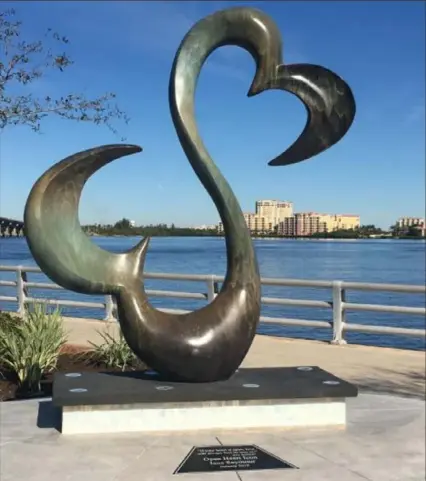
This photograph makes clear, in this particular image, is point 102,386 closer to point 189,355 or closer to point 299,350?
point 189,355

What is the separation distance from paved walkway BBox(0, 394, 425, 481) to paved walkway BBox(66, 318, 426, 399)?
6.11ft

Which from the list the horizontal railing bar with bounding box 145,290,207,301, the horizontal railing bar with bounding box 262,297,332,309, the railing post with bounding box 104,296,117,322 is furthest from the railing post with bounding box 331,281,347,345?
the railing post with bounding box 104,296,117,322

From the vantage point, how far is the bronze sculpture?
5168 mm

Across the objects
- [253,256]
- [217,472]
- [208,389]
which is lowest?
[217,472]

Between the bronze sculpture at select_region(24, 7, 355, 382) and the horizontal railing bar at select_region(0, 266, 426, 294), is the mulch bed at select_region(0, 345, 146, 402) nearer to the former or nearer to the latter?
the bronze sculpture at select_region(24, 7, 355, 382)

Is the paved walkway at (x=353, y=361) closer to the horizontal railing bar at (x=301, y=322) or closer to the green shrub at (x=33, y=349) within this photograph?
the horizontal railing bar at (x=301, y=322)

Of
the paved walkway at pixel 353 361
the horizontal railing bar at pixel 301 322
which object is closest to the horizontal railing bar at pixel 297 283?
the horizontal railing bar at pixel 301 322

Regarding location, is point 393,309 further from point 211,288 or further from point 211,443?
point 211,443

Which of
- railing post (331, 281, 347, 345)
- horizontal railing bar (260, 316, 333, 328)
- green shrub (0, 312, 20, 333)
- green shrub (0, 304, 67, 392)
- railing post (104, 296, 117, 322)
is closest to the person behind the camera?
green shrub (0, 304, 67, 392)

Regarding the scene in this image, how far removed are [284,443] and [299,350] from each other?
4.68 meters

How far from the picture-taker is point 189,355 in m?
5.38

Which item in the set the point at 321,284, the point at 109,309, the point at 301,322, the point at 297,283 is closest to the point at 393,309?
the point at 321,284

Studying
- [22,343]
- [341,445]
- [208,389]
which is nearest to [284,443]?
[341,445]

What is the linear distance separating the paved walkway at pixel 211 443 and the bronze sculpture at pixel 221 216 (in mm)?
695
